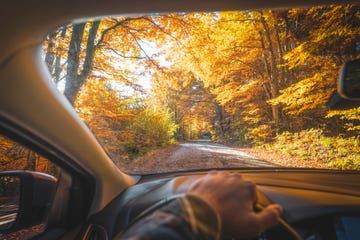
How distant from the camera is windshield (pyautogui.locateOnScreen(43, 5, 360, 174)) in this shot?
18.2ft

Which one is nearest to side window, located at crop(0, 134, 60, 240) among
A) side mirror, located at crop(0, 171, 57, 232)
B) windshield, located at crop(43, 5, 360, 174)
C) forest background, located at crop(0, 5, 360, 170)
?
side mirror, located at crop(0, 171, 57, 232)

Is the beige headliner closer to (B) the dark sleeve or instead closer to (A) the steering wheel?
(B) the dark sleeve

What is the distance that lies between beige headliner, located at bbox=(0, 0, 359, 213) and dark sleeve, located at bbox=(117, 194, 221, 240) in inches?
36.1

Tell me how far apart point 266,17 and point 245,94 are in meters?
2.82

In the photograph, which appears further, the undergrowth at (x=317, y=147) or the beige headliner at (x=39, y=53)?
the undergrowth at (x=317, y=147)

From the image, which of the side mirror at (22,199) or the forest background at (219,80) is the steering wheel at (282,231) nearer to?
the side mirror at (22,199)

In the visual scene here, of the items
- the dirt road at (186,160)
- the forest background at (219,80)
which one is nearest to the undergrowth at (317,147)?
the forest background at (219,80)

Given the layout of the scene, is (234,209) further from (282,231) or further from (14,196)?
(14,196)

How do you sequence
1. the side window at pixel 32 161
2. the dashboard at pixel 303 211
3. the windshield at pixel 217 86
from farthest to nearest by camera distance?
the windshield at pixel 217 86
the side window at pixel 32 161
the dashboard at pixel 303 211

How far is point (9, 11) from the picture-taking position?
104cm

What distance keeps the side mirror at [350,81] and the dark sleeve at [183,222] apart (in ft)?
4.57

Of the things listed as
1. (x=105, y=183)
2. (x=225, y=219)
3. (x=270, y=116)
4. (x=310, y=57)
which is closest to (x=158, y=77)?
(x=270, y=116)

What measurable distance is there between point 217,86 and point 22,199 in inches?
260

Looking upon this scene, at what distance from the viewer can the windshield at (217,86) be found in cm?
556
